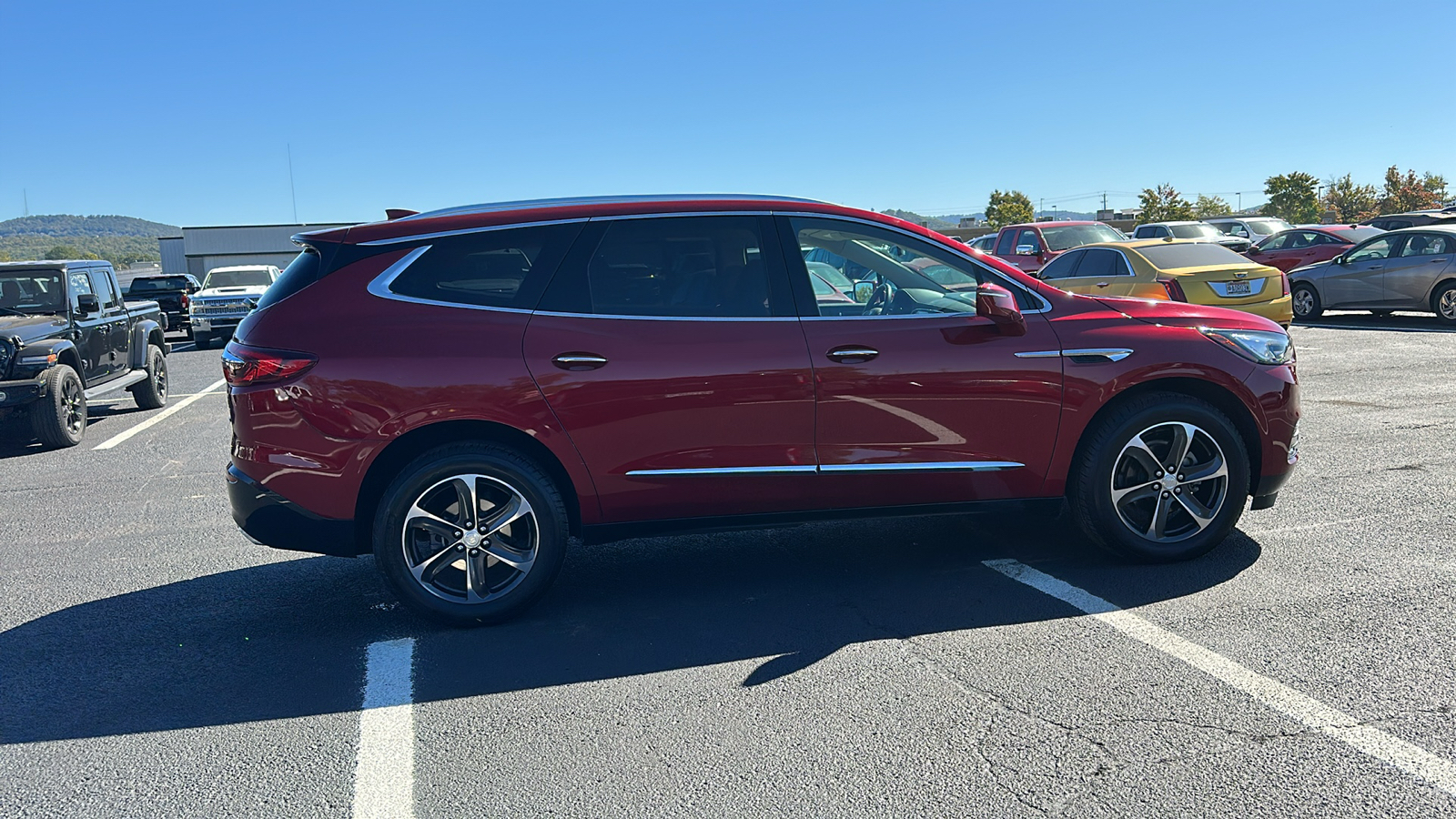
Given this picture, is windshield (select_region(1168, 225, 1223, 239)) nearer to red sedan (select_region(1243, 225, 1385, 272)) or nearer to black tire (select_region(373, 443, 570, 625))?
red sedan (select_region(1243, 225, 1385, 272))

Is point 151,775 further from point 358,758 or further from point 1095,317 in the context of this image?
point 1095,317

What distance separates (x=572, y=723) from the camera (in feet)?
12.5

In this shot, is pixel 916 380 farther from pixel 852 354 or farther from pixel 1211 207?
pixel 1211 207

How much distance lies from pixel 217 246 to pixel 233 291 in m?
56.5

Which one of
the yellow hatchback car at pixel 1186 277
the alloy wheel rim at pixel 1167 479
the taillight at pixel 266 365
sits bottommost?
the alloy wheel rim at pixel 1167 479

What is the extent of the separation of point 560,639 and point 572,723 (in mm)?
854

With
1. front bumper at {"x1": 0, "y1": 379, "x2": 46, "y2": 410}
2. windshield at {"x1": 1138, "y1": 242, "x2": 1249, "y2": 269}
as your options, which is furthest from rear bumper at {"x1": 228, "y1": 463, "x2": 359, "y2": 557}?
windshield at {"x1": 1138, "y1": 242, "x2": 1249, "y2": 269}

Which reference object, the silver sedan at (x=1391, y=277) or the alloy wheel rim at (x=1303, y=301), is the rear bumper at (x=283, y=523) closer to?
the silver sedan at (x=1391, y=277)

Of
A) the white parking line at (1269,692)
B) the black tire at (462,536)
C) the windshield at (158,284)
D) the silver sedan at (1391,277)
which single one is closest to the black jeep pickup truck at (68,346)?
the black tire at (462,536)

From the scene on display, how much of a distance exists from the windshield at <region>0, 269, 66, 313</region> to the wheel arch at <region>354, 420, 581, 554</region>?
839cm

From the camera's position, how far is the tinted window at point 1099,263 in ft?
49.0

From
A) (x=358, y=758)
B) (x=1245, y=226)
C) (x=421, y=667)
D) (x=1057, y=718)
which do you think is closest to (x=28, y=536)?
(x=421, y=667)

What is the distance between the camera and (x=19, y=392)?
9.89m

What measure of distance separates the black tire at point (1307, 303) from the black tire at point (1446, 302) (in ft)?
6.55
